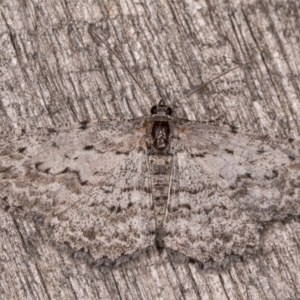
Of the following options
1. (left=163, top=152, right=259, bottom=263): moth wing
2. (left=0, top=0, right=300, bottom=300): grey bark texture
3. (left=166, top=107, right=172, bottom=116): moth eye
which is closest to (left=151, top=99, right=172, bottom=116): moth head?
(left=166, top=107, right=172, bottom=116): moth eye

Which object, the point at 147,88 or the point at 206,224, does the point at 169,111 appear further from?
the point at 206,224

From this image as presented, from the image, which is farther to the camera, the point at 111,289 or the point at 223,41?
the point at 223,41

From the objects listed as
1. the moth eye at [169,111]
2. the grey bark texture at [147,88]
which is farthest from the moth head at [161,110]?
the grey bark texture at [147,88]

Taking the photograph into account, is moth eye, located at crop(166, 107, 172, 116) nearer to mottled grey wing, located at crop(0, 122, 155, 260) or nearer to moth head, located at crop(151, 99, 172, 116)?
moth head, located at crop(151, 99, 172, 116)

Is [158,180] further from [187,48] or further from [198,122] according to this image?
[187,48]

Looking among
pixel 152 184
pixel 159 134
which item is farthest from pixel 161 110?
pixel 152 184

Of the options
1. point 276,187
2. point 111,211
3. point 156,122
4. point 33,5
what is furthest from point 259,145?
point 33,5

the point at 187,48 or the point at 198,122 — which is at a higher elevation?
the point at 187,48

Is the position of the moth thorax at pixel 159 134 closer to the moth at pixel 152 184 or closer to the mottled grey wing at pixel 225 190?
the moth at pixel 152 184
